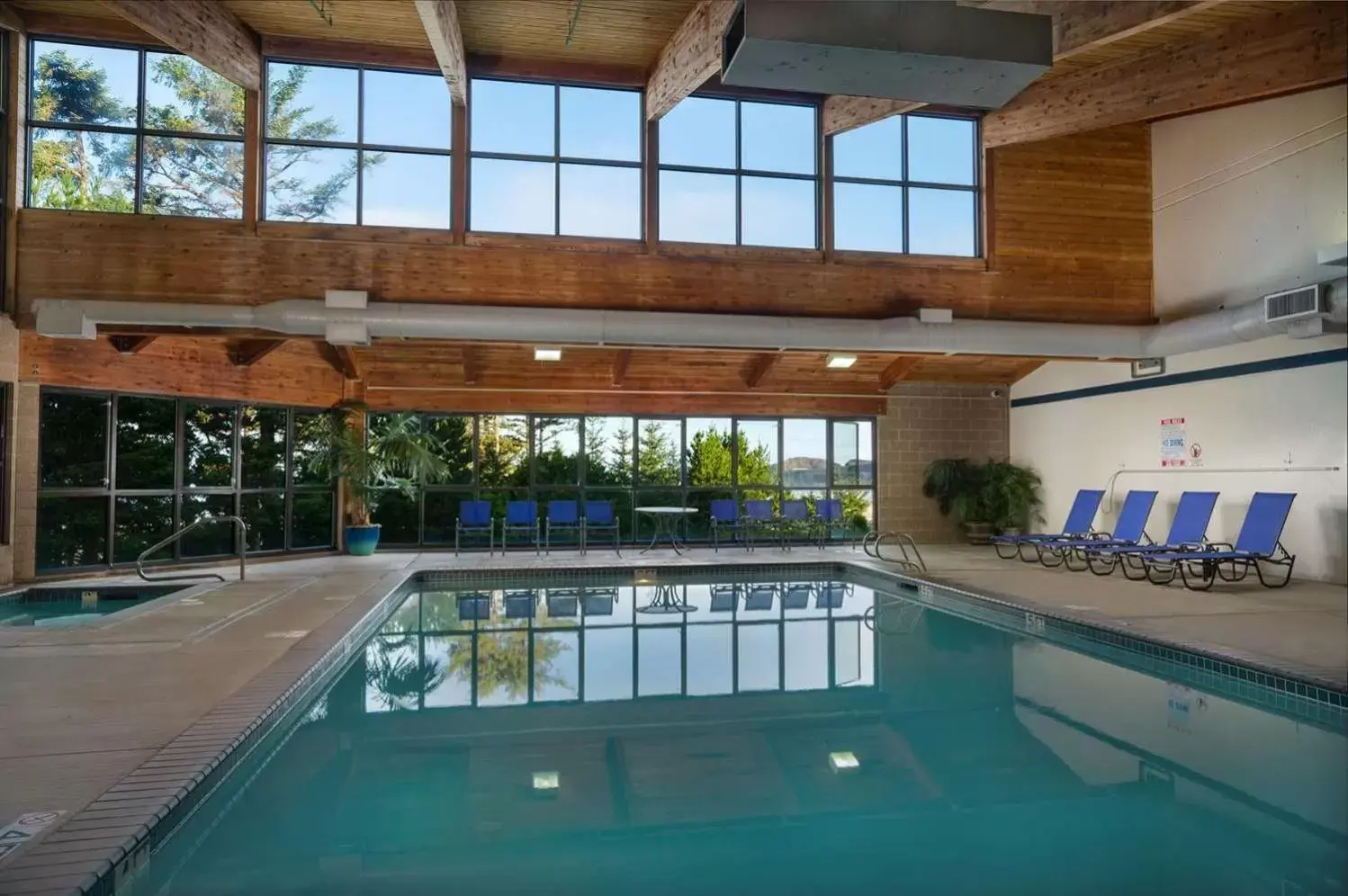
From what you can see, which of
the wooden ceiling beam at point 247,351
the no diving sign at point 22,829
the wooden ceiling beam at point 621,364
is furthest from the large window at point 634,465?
the no diving sign at point 22,829

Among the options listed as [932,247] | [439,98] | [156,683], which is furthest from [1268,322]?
[156,683]

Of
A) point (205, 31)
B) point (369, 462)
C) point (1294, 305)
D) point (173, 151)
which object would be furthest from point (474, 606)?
point (1294, 305)

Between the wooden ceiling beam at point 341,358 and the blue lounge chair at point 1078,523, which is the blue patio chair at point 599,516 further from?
the blue lounge chair at point 1078,523

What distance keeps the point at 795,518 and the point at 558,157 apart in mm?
6119

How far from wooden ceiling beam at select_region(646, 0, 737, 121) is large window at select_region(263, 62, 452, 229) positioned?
2.30m

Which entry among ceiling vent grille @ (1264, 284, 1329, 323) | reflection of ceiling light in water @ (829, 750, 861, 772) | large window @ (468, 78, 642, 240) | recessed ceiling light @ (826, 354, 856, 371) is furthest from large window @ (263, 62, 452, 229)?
ceiling vent grille @ (1264, 284, 1329, 323)

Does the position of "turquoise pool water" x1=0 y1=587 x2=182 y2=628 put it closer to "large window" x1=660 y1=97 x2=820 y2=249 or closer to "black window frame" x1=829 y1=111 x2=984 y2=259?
"large window" x1=660 y1=97 x2=820 y2=249

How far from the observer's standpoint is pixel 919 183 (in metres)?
10.0

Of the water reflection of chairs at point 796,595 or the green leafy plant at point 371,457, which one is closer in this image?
the water reflection of chairs at point 796,595

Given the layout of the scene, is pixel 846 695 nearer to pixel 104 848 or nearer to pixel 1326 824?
pixel 1326 824

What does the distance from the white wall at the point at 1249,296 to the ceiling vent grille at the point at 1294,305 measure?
10.8 inches

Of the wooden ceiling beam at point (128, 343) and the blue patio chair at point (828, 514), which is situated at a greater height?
the wooden ceiling beam at point (128, 343)

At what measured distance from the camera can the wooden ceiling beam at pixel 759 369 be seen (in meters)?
11.6

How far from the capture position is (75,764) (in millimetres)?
3137
